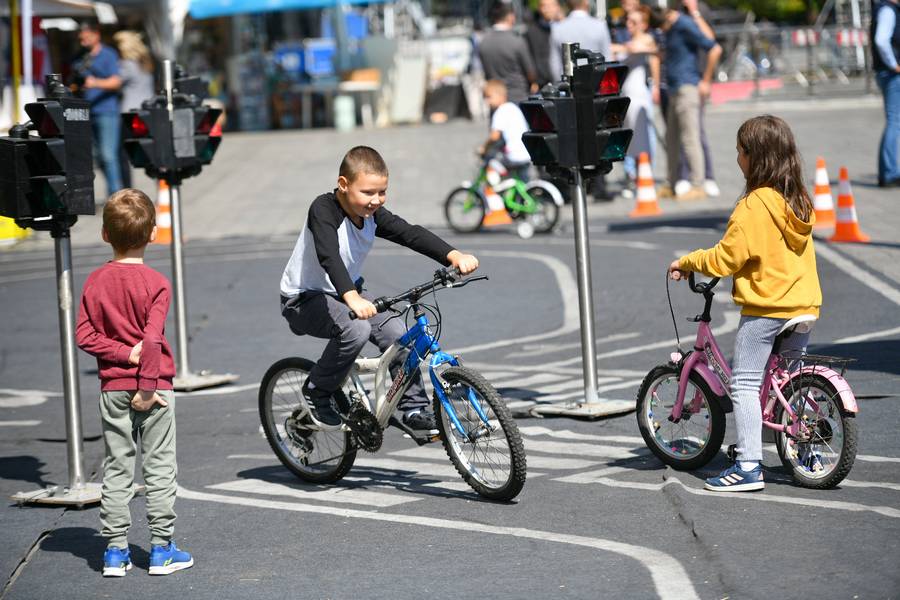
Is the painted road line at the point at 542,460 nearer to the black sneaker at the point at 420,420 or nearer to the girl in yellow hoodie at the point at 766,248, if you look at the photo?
the black sneaker at the point at 420,420

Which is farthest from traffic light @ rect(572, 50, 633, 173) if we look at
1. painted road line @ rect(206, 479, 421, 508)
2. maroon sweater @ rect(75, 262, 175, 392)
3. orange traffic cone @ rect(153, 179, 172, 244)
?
orange traffic cone @ rect(153, 179, 172, 244)

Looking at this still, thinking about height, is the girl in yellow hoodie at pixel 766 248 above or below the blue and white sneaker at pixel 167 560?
above

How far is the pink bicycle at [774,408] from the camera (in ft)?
21.2

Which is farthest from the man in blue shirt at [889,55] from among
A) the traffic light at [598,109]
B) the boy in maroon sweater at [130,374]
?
the boy in maroon sweater at [130,374]

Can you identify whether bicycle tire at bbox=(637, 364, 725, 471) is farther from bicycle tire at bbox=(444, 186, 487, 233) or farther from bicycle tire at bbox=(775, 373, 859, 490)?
bicycle tire at bbox=(444, 186, 487, 233)

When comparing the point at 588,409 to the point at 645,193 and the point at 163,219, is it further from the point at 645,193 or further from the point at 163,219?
the point at 163,219

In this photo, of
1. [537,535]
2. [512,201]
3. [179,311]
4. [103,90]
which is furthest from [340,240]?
[103,90]

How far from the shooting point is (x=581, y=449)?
7.86 metres

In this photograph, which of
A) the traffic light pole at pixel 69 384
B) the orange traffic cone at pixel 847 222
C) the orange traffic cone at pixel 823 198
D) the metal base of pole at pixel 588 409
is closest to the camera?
the traffic light pole at pixel 69 384

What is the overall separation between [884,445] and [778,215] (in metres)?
1.62

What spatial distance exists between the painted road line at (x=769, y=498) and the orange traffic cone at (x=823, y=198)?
8.27m

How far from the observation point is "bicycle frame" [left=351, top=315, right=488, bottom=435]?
6.79 metres

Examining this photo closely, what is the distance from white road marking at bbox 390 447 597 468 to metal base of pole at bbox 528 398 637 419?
85 cm

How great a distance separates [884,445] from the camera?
7.37 meters
